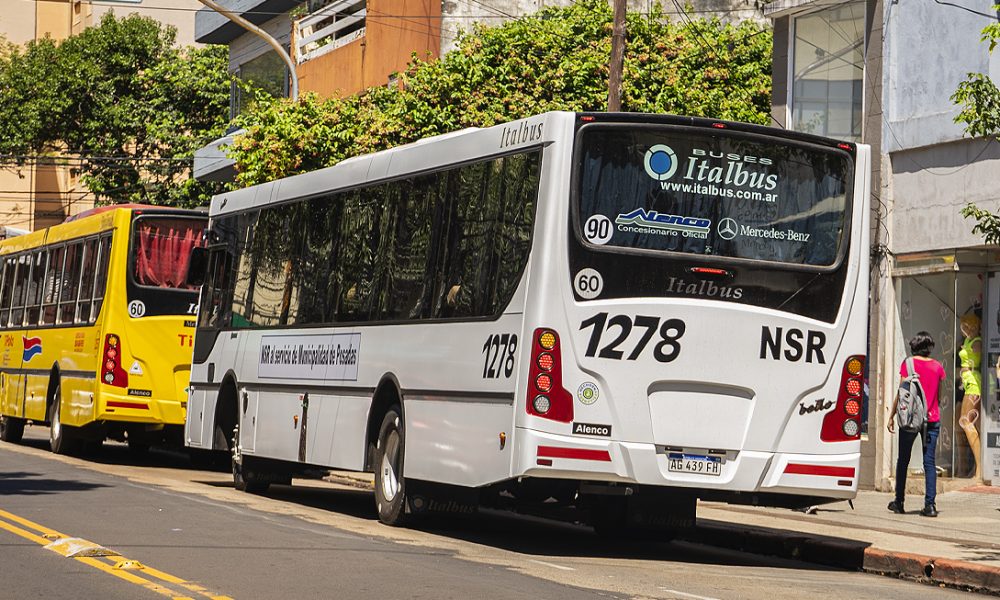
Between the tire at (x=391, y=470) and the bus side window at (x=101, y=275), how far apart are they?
29.9ft

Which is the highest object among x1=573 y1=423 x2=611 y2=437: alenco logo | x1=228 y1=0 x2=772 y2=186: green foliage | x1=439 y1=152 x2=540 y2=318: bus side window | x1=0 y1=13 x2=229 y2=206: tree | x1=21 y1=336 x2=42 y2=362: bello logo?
x1=0 y1=13 x2=229 y2=206: tree

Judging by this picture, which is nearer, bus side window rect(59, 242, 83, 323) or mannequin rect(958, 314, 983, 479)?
mannequin rect(958, 314, 983, 479)

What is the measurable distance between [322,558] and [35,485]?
23.6 feet

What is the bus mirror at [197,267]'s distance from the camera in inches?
808

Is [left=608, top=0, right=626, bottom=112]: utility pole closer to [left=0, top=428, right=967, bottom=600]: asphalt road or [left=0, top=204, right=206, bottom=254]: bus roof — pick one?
[left=0, top=204, right=206, bottom=254]: bus roof

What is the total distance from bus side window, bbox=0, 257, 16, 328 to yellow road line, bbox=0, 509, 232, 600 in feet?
51.1

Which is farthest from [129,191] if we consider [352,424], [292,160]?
[352,424]

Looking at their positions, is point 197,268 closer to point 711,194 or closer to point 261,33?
point 261,33

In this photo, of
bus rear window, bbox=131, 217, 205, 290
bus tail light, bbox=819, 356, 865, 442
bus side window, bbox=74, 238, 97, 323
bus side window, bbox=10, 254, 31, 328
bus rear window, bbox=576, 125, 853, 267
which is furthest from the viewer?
bus side window, bbox=10, 254, 31, 328

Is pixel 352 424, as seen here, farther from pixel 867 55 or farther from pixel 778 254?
pixel 867 55

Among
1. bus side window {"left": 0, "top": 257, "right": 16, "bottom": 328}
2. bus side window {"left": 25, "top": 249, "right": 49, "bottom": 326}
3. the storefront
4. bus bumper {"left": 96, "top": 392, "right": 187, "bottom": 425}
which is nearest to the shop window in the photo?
bus side window {"left": 0, "top": 257, "right": 16, "bottom": 328}

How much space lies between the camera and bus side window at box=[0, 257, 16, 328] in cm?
2808

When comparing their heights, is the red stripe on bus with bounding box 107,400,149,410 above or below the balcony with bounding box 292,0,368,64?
below

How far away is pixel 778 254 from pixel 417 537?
3.76 metres
